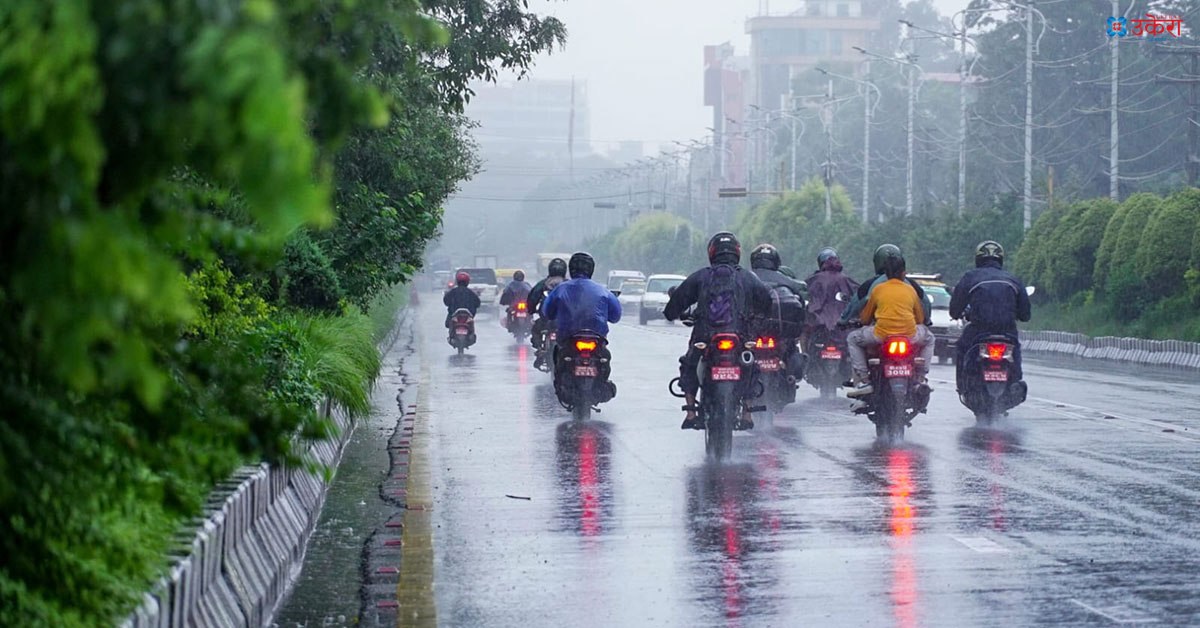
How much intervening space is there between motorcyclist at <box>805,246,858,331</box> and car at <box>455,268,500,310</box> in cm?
4681

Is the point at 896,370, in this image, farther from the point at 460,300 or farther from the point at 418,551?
the point at 460,300

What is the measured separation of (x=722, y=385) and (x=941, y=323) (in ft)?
67.0

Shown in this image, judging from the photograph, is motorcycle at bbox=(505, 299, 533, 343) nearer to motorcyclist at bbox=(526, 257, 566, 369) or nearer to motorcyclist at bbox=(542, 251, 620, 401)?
motorcyclist at bbox=(526, 257, 566, 369)

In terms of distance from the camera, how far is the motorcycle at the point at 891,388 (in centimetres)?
1661

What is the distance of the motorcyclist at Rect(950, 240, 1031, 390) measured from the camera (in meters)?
18.3

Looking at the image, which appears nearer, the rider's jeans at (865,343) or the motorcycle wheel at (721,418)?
the motorcycle wheel at (721,418)

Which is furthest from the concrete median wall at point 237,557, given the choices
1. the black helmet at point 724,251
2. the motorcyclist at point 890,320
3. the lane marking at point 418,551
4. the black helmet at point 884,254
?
the black helmet at point 884,254

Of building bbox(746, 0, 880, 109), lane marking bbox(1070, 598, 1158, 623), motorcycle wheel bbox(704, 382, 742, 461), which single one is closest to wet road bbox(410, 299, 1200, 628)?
lane marking bbox(1070, 598, 1158, 623)

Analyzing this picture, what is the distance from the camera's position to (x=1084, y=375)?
1131 inches

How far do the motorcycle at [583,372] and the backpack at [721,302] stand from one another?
3.94 metres

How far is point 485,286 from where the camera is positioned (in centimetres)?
7225

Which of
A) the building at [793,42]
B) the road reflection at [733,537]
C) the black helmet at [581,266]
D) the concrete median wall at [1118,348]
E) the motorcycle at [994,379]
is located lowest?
the concrete median wall at [1118,348]

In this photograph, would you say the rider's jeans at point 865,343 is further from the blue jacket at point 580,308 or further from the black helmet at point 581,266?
the black helmet at point 581,266

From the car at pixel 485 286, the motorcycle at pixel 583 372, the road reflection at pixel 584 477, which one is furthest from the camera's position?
the car at pixel 485 286
